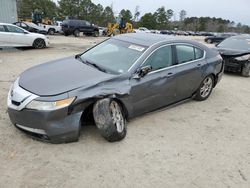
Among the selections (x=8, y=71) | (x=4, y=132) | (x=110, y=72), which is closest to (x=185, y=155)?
(x=110, y=72)

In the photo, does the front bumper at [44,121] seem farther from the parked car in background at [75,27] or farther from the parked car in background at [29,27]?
the parked car in background at [75,27]

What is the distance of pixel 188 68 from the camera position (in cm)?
535

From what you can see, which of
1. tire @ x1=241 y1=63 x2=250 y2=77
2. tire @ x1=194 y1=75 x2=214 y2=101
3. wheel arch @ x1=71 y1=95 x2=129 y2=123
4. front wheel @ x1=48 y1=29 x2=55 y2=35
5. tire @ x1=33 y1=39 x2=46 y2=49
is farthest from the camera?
front wheel @ x1=48 y1=29 x2=55 y2=35

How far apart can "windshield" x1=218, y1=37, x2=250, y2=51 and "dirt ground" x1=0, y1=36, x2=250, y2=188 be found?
18.1ft

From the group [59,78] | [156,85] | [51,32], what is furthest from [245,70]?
[51,32]

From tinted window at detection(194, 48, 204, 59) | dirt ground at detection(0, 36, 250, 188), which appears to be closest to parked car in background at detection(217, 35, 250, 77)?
tinted window at detection(194, 48, 204, 59)

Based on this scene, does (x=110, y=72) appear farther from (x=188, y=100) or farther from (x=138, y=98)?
(x=188, y=100)

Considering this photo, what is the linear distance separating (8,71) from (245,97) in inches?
271

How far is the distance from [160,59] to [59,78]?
6.09 ft

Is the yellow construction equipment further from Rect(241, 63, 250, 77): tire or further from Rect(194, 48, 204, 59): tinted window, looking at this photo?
Rect(194, 48, 204, 59): tinted window

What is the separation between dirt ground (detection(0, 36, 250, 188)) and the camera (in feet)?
10.5

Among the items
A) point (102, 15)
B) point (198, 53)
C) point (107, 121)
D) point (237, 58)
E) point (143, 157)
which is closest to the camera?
point (143, 157)

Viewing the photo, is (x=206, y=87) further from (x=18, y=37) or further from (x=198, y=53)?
(x=18, y=37)

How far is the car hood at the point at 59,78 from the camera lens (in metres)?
3.77
